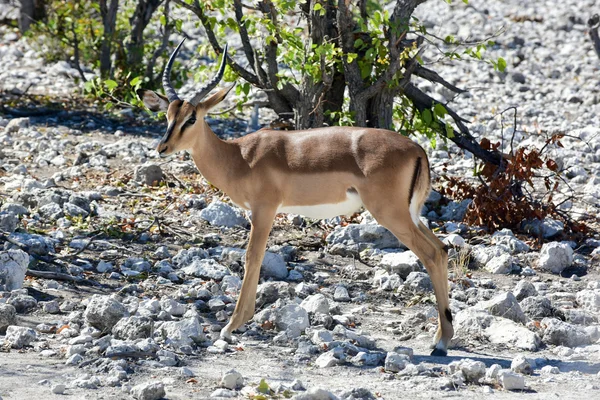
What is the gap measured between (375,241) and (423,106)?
7.08 ft

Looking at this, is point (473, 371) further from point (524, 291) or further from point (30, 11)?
point (30, 11)

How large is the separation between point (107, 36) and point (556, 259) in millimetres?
9553

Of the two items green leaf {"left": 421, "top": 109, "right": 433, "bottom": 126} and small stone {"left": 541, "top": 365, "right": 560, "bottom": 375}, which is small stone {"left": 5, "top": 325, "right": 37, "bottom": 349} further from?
green leaf {"left": 421, "top": 109, "right": 433, "bottom": 126}

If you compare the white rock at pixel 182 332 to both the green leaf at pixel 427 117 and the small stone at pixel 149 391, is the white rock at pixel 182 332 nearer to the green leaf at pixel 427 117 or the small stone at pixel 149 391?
the small stone at pixel 149 391

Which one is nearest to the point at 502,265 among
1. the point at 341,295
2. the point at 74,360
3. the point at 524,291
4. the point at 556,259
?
the point at 556,259

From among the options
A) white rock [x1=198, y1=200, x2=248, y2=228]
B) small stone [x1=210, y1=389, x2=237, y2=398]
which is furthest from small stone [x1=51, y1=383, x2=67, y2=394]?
white rock [x1=198, y1=200, x2=248, y2=228]

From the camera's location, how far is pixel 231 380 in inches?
225

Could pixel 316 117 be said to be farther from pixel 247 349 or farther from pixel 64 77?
pixel 64 77

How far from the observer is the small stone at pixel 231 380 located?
5723 millimetres

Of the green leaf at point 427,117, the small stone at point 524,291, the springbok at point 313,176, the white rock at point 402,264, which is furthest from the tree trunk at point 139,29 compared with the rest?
the small stone at point 524,291

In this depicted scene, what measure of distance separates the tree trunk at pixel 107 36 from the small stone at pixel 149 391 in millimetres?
11185

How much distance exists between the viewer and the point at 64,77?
58.1ft

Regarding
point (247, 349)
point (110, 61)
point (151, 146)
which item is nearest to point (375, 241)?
point (247, 349)

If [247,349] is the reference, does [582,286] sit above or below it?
above
